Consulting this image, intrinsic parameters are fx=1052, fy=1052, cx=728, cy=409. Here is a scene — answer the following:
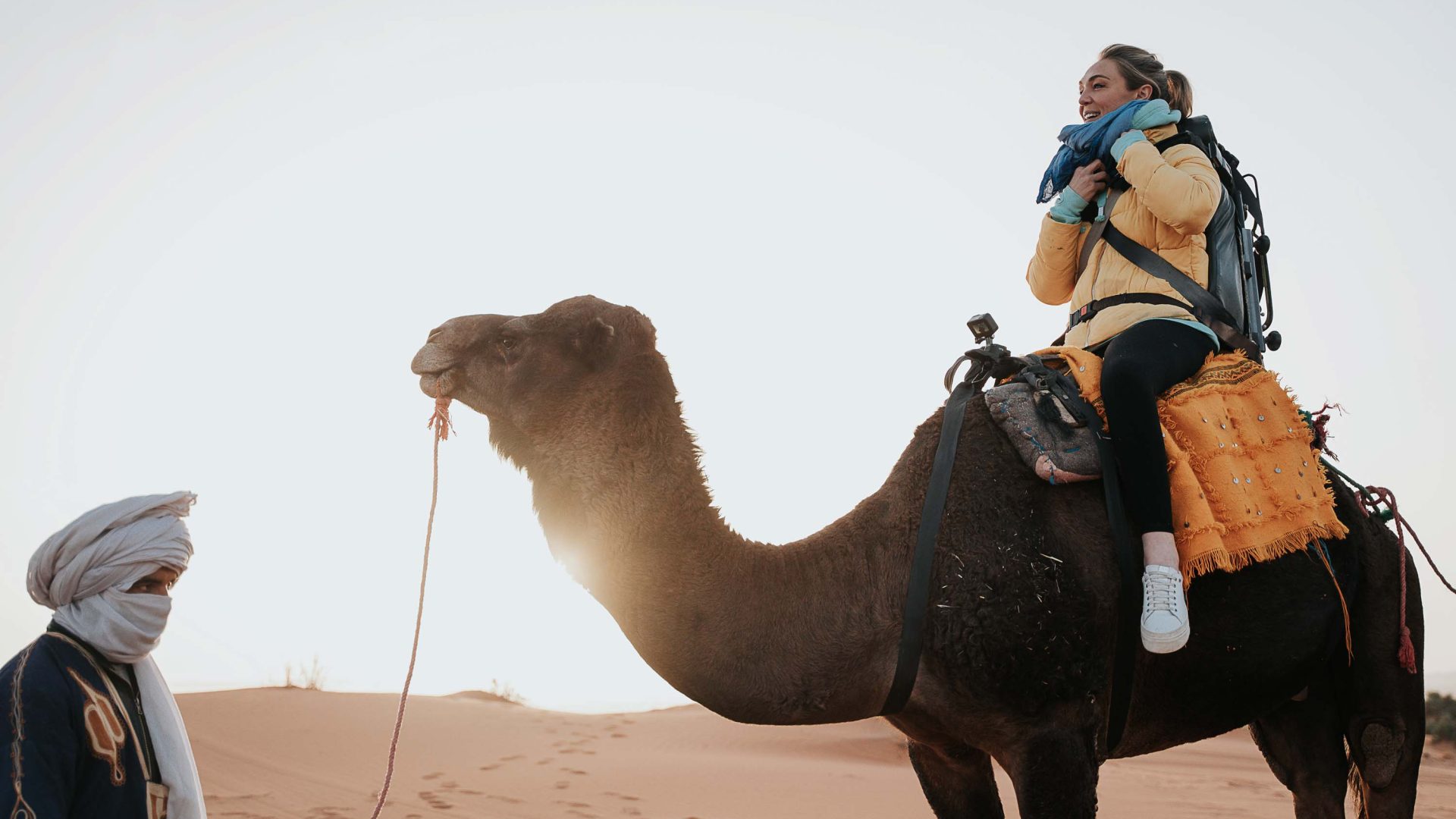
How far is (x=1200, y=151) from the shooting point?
160 inches

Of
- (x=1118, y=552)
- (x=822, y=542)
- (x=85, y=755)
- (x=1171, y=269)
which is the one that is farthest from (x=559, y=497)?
(x=1171, y=269)

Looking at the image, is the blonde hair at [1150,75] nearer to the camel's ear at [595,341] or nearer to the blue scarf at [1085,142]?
the blue scarf at [1085,142]

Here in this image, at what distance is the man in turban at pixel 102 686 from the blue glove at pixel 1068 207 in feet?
11.3

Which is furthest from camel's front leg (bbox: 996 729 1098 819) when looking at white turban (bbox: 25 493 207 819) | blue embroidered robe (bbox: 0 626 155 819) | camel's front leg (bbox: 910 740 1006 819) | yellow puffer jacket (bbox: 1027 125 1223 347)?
blue embroidered robe (bbox: 0 626 155 819)

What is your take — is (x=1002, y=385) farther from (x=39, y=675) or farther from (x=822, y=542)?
(x=39, y=675)

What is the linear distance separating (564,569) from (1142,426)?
2035 millimetres

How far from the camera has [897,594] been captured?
3467 millimetres

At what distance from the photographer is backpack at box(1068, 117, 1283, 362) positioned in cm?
405

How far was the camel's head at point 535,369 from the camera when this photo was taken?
3676 mm

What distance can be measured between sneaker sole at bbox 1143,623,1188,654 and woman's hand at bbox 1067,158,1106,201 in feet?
5.94

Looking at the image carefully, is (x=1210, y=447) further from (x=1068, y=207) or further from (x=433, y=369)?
(x=433, y=369)

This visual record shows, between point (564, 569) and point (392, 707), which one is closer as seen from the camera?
point (564, 569)

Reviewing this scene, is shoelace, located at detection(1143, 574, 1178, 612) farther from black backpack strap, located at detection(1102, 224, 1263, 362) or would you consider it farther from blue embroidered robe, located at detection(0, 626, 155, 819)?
blue embroidered robe, located at detection(0, 626, 155, 819)

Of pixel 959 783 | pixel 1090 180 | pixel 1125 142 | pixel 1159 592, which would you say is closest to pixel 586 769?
pixel 959 783
